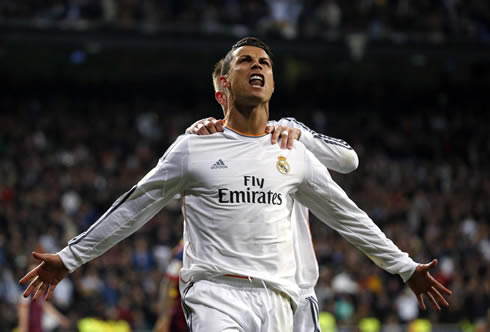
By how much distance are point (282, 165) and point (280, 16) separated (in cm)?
1637

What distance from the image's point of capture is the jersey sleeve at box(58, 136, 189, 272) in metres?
4.02

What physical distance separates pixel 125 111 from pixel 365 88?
696cm

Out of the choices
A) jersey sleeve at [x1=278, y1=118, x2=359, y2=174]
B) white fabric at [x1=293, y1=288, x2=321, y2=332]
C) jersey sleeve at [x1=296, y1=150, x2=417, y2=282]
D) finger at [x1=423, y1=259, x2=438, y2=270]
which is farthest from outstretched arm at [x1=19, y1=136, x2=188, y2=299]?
finger at [x1=423, y1=259, x2=438, y2=270]

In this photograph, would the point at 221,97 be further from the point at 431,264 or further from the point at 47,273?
the point at 431,264

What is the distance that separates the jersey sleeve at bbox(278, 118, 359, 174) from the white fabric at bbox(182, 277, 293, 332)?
1.04m

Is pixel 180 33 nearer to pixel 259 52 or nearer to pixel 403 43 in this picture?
pixel 403 43

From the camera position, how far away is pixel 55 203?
1560 cm

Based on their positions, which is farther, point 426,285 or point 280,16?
point 280,16

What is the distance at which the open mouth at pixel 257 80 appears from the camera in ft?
13.6

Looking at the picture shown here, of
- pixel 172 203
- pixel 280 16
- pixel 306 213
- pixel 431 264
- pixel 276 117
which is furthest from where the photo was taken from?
pixel 276 117

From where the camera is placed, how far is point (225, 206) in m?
3.97

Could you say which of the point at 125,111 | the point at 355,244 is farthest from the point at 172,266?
the point at 125,111

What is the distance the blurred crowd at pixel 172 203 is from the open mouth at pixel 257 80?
349 inches

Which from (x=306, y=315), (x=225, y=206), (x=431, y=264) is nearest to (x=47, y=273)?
(x=225, y=206)
